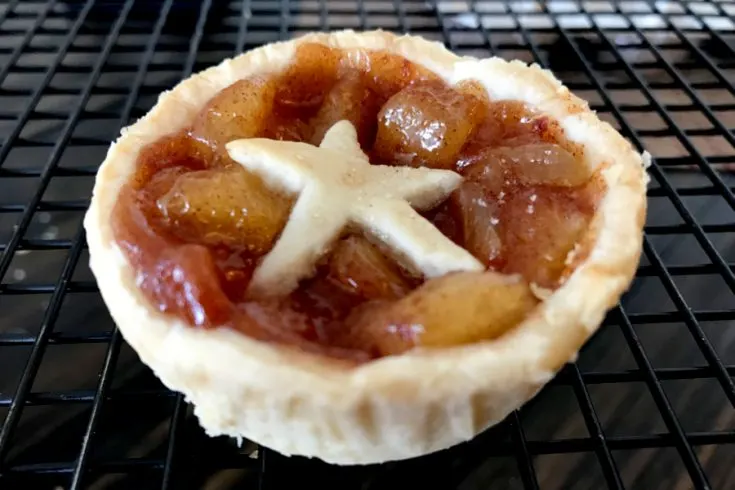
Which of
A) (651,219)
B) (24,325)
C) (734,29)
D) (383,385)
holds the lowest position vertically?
(24,325)

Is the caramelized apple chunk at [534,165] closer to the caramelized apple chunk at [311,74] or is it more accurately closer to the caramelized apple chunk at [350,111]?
the caramelized apple chunk at [350,111]

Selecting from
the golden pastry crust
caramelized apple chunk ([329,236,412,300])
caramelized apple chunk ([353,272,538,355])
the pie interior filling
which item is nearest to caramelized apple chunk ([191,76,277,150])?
the pie interior filling

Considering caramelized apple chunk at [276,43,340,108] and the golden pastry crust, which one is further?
caramelized apple chunk at [276,43,340,108]

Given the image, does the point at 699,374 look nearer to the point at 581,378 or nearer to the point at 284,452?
the point at 581,378

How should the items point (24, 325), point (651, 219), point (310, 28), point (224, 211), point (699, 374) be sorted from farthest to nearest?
point (310, 28)
point (651, 219)
point (24, 325)
point (699, 374)
point (224, 211)

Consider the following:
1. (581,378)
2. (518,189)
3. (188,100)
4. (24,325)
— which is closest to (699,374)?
(581,378)

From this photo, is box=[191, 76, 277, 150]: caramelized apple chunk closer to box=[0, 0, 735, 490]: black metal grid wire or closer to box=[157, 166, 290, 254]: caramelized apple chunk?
box=[157, 166, 290, 254]: caramelized apple chunk

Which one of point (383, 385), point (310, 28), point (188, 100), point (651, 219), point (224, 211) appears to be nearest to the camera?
point (383, 385)
